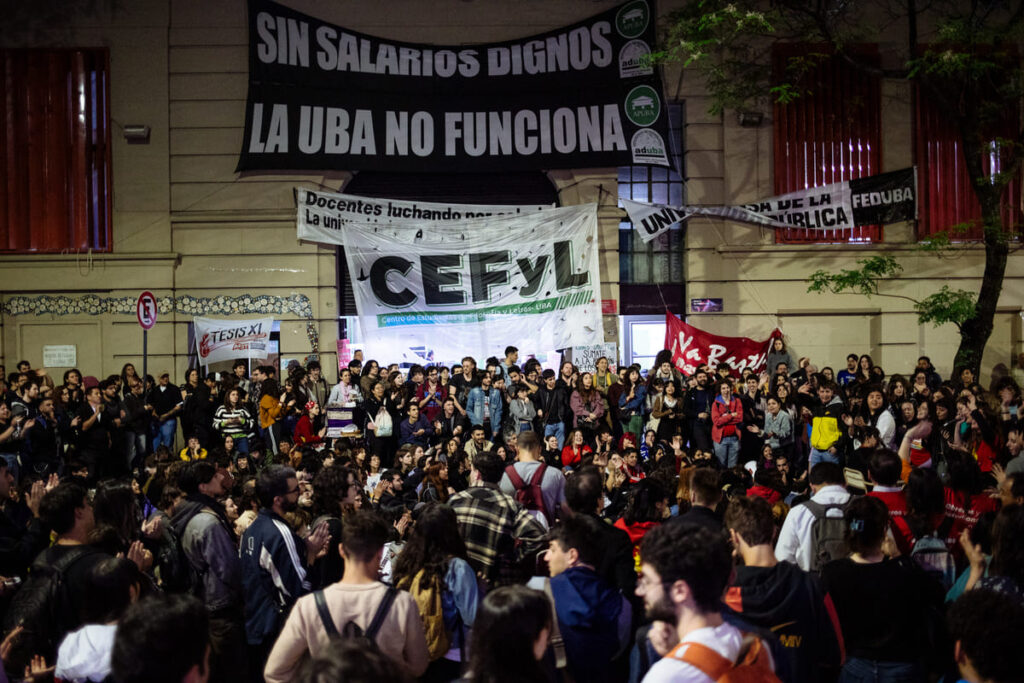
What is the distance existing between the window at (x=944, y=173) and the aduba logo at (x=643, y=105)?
594 centimetres

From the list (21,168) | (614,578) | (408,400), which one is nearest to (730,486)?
(614,578)

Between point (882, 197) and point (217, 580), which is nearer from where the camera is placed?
point (217, 580)

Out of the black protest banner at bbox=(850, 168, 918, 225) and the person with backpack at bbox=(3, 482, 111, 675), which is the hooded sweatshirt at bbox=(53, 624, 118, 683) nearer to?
the person with backpack at bbox=(3, 482, 111, 675)

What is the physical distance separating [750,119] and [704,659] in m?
18.4

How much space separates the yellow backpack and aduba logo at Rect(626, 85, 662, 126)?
16.1 metres

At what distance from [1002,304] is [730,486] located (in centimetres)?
1487

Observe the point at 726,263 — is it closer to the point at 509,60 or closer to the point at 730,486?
the point at 509,60

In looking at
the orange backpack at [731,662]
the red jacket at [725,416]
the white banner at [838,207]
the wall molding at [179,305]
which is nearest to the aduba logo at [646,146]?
the white banner at [838,207]

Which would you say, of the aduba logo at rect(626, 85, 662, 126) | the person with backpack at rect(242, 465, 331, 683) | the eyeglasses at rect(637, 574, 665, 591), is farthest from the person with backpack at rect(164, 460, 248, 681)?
the aduba logo at rect(626, 85, 662, 126)

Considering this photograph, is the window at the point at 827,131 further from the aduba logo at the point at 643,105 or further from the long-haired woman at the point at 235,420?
the long-haired woman at the point at 235,420

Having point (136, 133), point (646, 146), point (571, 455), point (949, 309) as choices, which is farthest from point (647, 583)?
point (136, 133)

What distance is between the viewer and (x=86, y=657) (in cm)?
377

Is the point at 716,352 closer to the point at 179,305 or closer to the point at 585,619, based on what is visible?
the point at 179,305

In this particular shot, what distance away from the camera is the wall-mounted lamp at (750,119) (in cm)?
1969
